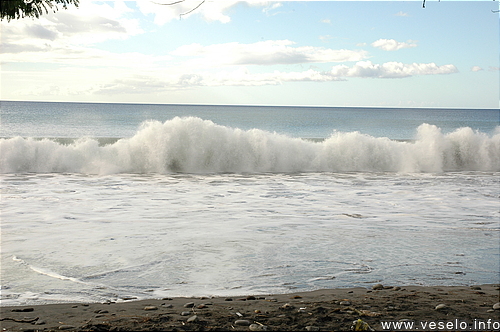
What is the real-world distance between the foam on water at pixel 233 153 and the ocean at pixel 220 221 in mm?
68

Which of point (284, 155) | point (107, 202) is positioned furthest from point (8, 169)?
point (284, 155)

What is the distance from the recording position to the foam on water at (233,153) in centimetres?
1652

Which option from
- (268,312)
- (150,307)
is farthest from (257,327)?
(150,307)

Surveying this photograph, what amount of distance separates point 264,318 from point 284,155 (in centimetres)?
1477

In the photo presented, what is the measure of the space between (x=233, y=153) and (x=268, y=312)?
14285 millimetres

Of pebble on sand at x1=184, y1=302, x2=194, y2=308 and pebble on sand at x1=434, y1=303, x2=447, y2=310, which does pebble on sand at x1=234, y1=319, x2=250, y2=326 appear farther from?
pebble on sand at x1=434, y1=303, x2=447, y2=310

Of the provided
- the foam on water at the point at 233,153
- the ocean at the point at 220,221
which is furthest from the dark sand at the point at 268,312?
the foam on water at the point at 233,153

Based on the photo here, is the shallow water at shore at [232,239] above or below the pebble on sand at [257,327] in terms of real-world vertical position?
below

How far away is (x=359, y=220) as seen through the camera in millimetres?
8336

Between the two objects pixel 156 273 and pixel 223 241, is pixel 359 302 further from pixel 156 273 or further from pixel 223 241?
pixel 223 241

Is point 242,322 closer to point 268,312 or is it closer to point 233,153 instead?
point 268,312

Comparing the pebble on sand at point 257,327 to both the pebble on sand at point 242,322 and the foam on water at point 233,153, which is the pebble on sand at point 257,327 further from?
the foam on water at point 233,153

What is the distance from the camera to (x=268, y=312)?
3.81 m

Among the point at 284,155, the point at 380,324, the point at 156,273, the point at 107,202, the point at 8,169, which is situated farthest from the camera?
the point at 284,155
